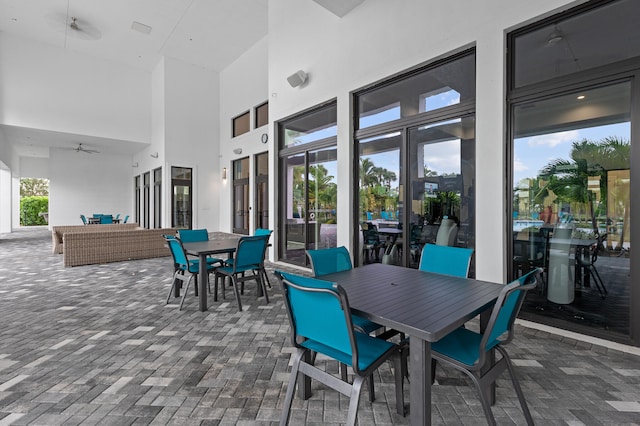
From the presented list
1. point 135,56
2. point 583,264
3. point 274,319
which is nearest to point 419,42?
point 583,264

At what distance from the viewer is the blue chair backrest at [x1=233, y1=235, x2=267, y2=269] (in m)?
3.53

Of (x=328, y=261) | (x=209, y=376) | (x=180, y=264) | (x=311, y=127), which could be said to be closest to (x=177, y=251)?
(x=180, y=264)

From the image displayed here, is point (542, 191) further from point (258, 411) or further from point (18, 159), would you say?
point (18, 159)

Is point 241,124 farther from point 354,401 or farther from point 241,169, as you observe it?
point 354,401

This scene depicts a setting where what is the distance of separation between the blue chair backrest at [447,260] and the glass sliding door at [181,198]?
997 centimetres

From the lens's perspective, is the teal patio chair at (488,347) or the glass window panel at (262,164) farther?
the glass window panel at (262,164)

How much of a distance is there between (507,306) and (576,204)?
82.8 inches

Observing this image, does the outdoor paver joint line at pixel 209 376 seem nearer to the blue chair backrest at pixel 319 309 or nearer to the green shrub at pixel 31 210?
the blue chair backrest at pixel 319 309

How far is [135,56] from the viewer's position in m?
10.4

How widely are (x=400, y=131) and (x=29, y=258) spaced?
8.50 metres

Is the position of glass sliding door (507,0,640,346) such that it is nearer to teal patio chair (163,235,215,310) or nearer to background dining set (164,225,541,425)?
background dining set (164,225,541,425)

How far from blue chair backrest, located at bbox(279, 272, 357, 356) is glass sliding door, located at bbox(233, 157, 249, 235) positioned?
28.8 ft

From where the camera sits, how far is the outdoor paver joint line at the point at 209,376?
176cm

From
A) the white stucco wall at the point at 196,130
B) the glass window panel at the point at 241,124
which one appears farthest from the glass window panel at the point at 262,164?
the white stucco wall at the point at 196,130
